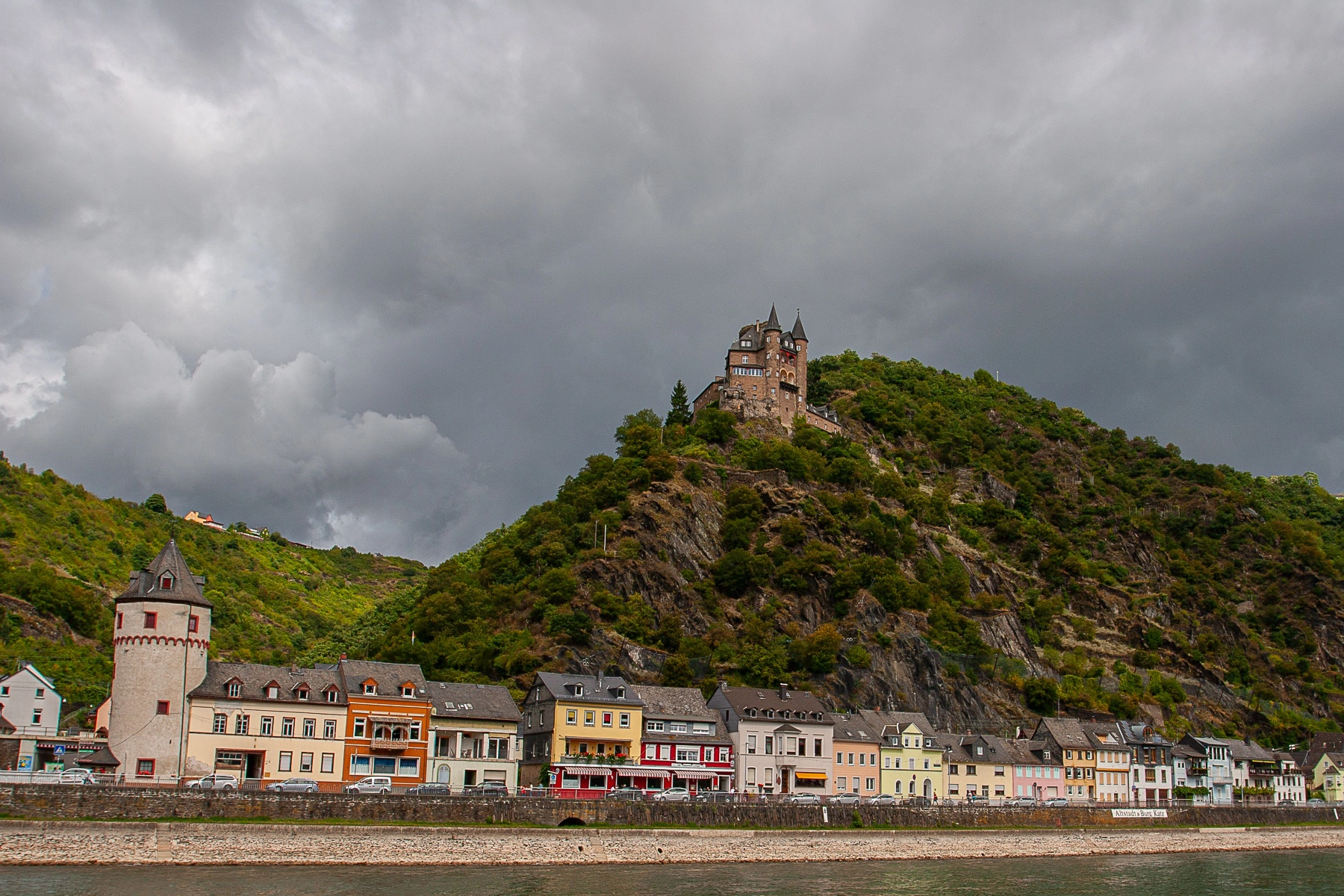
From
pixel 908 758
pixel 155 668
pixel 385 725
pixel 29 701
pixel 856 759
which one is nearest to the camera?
pixel 155 668

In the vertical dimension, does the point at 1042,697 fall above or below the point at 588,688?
below

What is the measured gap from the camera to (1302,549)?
151625 mm

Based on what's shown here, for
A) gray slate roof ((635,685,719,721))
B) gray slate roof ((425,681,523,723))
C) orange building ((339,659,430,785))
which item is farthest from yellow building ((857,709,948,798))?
orange building ((339,659,430,785))

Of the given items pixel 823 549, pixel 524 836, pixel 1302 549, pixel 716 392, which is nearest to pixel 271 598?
pixel 716 392

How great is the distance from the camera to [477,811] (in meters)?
55.8

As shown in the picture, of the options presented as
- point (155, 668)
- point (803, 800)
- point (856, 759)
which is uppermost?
point (155, 668)

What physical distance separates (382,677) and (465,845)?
1817 centimetres

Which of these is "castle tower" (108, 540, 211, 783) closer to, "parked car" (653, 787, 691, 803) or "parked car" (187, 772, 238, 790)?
"parked car" (187, 772, 238, 790)

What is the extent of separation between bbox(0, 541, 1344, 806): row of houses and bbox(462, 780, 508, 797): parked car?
0.51 metres

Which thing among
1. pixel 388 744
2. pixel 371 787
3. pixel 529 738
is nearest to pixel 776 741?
pixel 529 738

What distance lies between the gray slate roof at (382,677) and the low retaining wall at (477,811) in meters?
13.7

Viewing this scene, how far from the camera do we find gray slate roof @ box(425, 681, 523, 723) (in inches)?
2778

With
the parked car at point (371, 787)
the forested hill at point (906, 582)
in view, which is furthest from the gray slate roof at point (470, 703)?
the forested hill at point (906, 582)

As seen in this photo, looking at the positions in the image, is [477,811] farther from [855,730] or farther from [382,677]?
[855,730]
